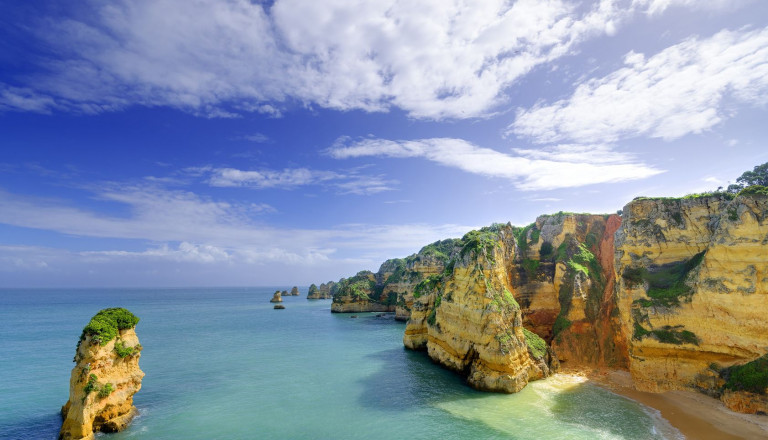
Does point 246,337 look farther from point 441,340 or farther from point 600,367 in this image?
point 600,367

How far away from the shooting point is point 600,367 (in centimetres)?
3303

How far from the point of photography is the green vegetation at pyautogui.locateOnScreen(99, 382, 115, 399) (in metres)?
20.6

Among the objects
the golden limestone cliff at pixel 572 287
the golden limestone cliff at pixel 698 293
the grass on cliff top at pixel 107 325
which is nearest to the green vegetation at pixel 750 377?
the golden limestone cliff at pixel 698 293

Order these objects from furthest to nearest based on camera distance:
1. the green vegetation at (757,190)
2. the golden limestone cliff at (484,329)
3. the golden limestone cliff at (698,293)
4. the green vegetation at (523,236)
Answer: the green vegetation at (523,236), the golden limestone cliff at (484,329), the green vegetation at (757,190), the golden limestone cliff at (698,293)

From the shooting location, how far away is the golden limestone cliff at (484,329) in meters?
28.2

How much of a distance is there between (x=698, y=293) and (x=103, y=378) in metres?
41.1

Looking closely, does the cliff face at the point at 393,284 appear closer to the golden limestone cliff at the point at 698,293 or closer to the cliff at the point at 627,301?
the cliff at the point at 627,301

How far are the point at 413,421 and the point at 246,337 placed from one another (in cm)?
4234

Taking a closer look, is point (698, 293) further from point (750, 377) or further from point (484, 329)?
point (484, 329)

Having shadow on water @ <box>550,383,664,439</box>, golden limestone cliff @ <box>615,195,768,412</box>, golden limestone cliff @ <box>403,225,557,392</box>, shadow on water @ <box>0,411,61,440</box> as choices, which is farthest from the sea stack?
golden limestone cliff @ <box>615,195,768,412</box>

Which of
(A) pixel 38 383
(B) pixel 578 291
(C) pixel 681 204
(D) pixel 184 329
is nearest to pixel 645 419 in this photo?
(B) pixel 578 291

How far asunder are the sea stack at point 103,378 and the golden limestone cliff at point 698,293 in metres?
37.7

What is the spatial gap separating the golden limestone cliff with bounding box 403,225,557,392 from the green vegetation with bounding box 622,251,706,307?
1007 cm

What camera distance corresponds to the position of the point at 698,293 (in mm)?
24578
